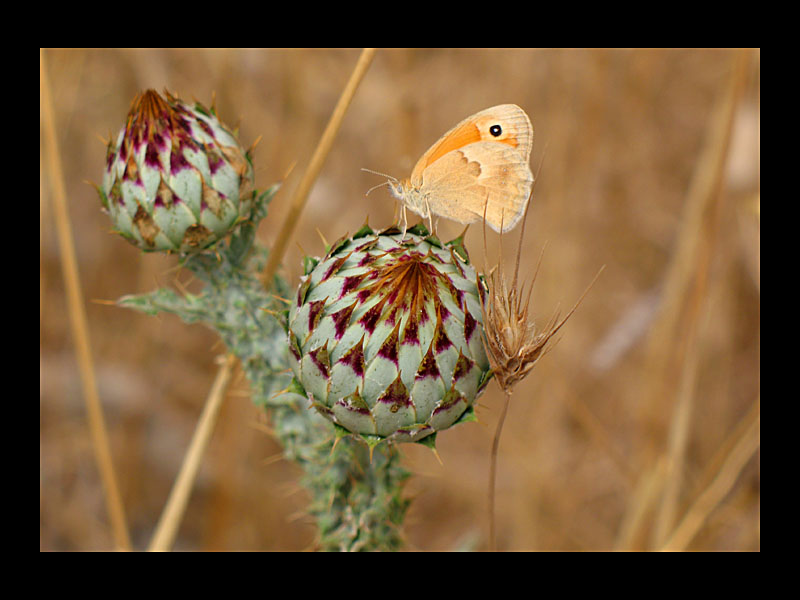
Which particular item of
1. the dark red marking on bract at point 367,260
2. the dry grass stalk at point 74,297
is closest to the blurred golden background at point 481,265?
the dry grass stalk at point 74,297

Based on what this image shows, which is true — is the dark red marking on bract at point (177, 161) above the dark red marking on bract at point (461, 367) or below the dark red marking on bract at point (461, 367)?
above

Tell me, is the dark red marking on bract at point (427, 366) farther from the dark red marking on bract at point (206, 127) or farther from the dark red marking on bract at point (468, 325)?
the dark red marking on bract at point (206, 127)

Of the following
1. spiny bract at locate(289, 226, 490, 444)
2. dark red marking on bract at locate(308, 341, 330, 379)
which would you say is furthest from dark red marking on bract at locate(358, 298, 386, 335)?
dark red marking on bract at locate(308, 341, 330, 379)

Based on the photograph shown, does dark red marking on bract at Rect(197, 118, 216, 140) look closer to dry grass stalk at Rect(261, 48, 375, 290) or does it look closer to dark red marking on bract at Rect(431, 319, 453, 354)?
dry grass stalk at Rect(261, 48, 375, 290)

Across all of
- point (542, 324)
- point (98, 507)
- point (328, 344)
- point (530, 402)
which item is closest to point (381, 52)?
point (542, 324)

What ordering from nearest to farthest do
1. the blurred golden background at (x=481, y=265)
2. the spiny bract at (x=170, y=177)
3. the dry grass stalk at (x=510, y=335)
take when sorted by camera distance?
the dry grass stalk at (x=510, y=335), the spiny bract at (x=170, y=177), the blurred golden background at (x=481, y=265)

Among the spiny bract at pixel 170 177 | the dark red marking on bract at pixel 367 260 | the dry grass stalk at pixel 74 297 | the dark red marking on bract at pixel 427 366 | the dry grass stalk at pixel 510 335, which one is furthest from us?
the dry grass stalk at pixel 74 297

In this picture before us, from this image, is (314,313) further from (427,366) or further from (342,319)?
(427,366)
